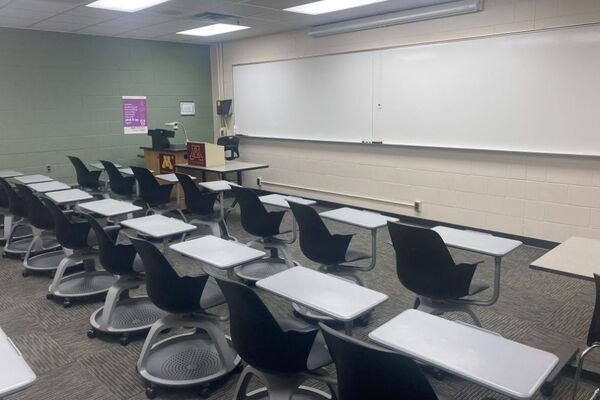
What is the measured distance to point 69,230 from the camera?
11.4 feet

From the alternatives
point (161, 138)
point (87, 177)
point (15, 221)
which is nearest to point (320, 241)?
point (15, 221)

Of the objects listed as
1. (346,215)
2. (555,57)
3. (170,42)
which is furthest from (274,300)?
(170,42)

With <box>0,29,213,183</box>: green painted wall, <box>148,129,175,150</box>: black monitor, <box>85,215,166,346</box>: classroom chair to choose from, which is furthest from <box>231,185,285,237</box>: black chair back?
<box>0,29,213,183</box>: green painted wall

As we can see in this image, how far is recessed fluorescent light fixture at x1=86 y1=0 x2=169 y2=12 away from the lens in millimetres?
4934

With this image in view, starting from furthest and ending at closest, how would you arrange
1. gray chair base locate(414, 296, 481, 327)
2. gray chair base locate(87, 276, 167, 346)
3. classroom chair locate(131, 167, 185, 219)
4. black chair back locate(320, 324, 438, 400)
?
classroom chair locate(131, 167, 185, 219) → gray chair base locate(87, 276, 167, 346) → gray chair base locate(414, 296, 481, 327) → black chair back locate(320, 324, 438, 400)

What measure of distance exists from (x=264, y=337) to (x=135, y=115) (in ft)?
21.7

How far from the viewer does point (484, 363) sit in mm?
1386

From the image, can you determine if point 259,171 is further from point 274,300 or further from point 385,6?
point 274,300

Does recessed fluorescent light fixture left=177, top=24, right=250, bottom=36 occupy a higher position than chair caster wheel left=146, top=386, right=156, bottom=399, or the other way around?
recessed fluorescent light fixture left=177, top=24, right=250, bottom=36

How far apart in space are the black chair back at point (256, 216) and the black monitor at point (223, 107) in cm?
453

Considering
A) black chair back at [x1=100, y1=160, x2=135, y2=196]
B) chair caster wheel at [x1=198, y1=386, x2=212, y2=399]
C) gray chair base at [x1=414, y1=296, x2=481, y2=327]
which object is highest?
black chair back at [x1=100, y1=160, x2=135, y2=196]

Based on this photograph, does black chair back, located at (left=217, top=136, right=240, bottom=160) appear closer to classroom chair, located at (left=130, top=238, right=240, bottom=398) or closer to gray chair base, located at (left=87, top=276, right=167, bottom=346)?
gray chair base, located at (left=87, top=276, right=167, bottom=346)

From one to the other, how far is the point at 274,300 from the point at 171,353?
1010mm

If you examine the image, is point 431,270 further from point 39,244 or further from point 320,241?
point 39,244
